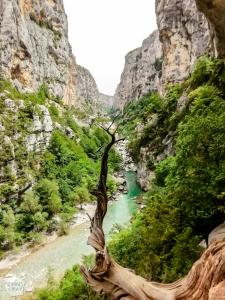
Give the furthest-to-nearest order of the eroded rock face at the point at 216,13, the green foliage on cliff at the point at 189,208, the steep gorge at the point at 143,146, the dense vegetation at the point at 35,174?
the dense vegetation at the point at 35,174, the steep gorge at the point at 143,146, the green foliage on cliff at the point at 189,208, the eroded rock face at the point at 216,13

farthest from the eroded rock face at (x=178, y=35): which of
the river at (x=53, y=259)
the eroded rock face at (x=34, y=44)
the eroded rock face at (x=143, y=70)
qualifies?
the eroded rock face at (x=143, y=70)

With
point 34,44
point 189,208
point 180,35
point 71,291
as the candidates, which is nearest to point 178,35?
point 180,35

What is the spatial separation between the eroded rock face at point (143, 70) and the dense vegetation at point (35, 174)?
53.8m

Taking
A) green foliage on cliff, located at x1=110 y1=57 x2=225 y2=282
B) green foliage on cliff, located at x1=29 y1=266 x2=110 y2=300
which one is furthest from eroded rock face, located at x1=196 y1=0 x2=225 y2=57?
green foliage on cliff, located at x1=29 y1=266 x2=110 y2=300

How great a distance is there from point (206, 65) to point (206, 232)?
2182 cm

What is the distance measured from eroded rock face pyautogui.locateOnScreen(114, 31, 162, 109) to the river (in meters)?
77.0

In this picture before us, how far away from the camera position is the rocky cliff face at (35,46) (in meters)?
83.8

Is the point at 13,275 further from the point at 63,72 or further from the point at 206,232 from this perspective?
the point at 63,72

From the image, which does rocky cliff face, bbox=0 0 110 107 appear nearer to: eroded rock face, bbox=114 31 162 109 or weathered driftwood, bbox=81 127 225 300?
eroded rock face, bbox=114 31 162 109

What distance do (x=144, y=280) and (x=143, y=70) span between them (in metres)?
154

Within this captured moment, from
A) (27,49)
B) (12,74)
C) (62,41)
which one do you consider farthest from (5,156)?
(62,41)

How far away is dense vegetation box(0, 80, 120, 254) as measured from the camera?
50344mm

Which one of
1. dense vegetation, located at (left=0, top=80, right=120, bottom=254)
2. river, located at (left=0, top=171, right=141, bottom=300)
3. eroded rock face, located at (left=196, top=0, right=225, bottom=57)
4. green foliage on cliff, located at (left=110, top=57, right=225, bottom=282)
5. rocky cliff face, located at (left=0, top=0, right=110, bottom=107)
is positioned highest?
rocky cliff face, located at (left=0, top=0, right=110, bottom=107)

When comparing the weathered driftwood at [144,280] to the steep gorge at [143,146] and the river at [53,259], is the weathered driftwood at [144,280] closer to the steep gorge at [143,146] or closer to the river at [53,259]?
the steep gorge at [143,146]
